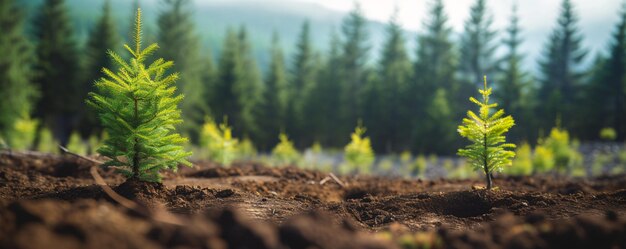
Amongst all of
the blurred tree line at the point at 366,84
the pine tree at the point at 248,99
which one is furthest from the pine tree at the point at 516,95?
the pine tree at the point at 248,99

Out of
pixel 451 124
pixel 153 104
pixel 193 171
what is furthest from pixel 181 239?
pixel 451 124

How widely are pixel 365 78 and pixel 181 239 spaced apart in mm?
39905

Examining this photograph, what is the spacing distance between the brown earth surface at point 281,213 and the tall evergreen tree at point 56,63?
29288 millimetres

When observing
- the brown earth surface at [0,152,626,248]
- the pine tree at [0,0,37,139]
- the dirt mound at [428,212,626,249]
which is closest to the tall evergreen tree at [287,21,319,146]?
the pine tree at [0,0,37,139]

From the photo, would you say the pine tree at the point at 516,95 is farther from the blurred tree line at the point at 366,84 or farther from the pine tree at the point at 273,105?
the pine tree at the point at 273,105

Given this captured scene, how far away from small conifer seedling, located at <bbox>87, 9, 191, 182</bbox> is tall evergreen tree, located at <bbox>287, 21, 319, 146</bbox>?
3618 cm

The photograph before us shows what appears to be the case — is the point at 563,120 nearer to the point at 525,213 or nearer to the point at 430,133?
the point at 430,133

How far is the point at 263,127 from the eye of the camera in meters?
42.1

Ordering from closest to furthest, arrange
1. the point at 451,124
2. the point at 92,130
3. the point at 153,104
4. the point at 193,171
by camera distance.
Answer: the point at 153,104 → the point at 193,171 → the point at 451,124 → the point at 92,130

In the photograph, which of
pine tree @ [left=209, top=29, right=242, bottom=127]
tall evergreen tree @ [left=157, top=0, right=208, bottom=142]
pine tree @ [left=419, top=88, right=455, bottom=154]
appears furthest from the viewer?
pine tree @ [left=209, top=29, right=242, bottom=127]

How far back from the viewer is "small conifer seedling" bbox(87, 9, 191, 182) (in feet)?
16.8

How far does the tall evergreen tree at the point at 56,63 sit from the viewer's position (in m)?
33.9

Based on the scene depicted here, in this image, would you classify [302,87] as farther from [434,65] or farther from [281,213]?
[281,213]

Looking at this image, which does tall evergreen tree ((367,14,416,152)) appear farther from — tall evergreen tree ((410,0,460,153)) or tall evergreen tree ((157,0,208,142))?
tall evergreen tree ((157,0,208,142))
